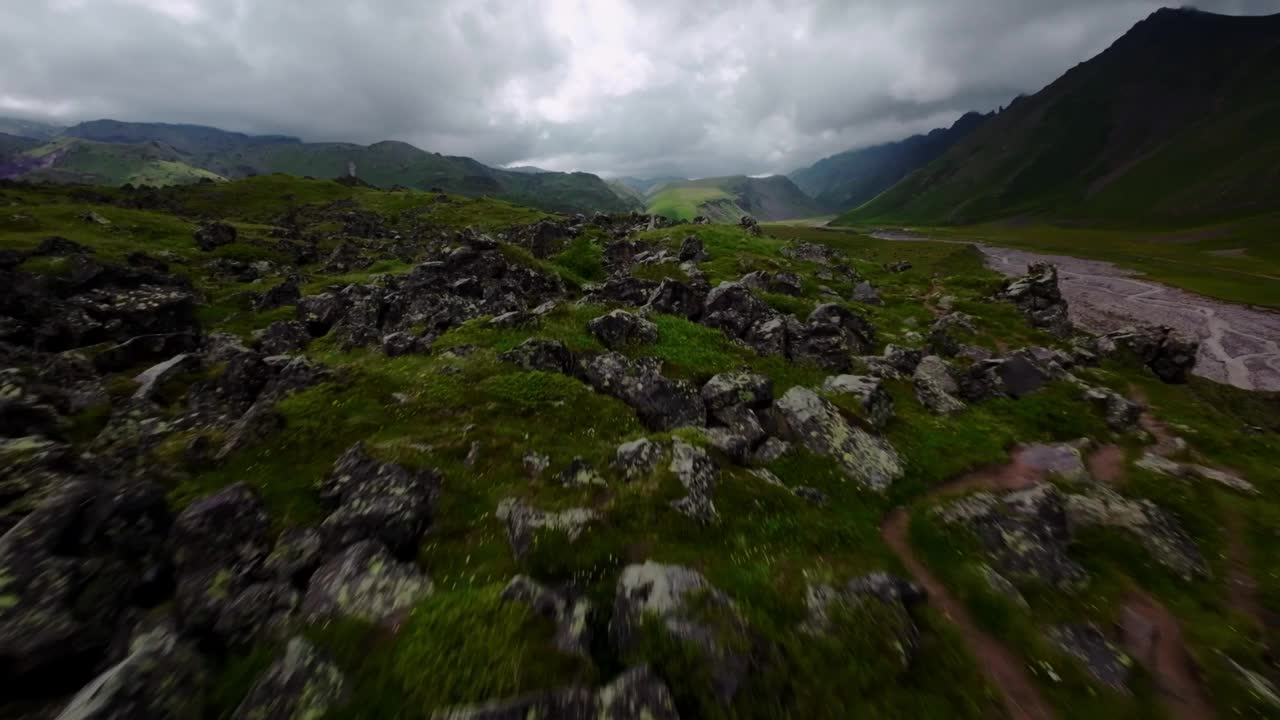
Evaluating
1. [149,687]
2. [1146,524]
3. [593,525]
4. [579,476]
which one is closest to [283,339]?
[579,476]

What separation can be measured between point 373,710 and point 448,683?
51.0 inches

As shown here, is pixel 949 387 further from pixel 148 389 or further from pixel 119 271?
pixel 119 271

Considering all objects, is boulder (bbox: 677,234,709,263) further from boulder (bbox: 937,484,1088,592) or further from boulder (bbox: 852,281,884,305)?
boulder (bbox: 937,484,1088,592)

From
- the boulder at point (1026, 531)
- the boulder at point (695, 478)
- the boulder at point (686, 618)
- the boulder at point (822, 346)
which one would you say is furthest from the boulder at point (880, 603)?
the boulder at point (822, 346)

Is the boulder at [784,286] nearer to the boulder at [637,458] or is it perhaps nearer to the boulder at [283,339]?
the boulder at [637,458]

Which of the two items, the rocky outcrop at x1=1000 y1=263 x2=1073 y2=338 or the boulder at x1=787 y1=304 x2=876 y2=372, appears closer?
the boulder at x1=787 y1=304 x2=876 y2=372

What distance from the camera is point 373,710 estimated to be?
8.56 m

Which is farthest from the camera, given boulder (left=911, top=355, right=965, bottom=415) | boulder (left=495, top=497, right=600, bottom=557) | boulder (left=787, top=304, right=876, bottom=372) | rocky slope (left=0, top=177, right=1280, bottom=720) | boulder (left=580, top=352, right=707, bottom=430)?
boulder (left=787, top=304, right=876, bottom=372)

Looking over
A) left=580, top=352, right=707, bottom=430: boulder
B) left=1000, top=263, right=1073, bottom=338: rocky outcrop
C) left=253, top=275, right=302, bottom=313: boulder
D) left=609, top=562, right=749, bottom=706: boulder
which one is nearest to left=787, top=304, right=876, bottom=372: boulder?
left=580, top=352, right=707, bottom=430: boulder

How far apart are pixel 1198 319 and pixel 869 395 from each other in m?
121

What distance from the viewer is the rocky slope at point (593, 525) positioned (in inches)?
374

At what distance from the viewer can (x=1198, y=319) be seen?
93.2 m

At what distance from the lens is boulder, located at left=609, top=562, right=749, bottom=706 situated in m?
9.95

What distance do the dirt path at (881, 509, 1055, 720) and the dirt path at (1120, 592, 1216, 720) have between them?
11.6 ft
